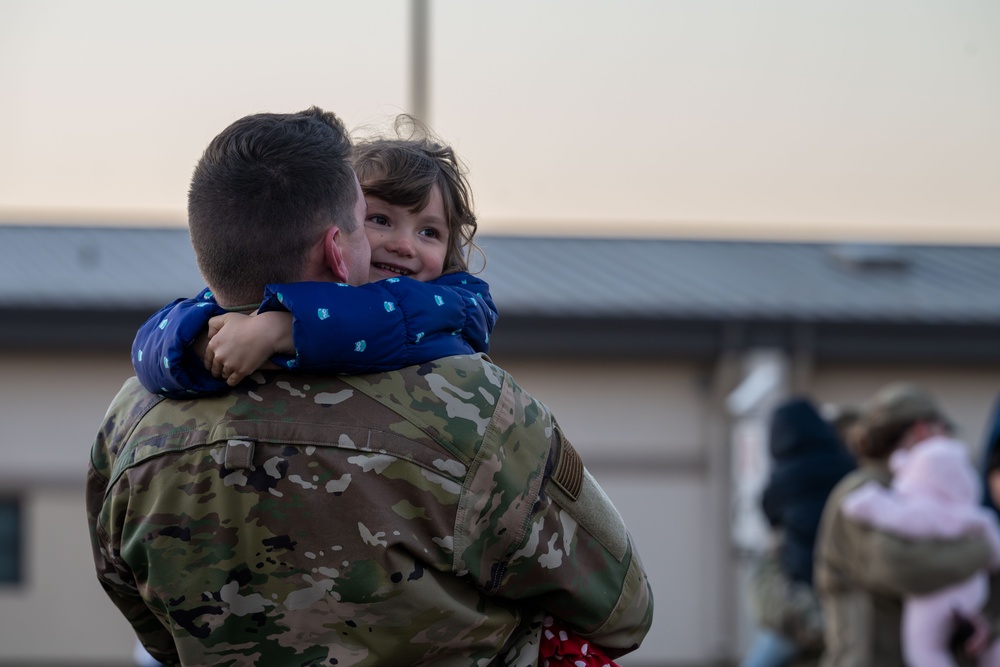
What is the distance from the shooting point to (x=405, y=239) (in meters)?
2.25

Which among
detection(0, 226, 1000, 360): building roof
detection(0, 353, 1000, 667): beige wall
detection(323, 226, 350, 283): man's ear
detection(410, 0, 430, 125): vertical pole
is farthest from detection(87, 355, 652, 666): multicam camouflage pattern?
detection(0, 353, 1000, 667): beige wall

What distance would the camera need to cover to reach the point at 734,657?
11609mm

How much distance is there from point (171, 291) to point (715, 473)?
5.66m

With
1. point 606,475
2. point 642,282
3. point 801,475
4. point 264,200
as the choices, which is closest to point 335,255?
point 264,200

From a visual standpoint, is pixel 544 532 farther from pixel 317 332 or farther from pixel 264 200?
pixel 264 200

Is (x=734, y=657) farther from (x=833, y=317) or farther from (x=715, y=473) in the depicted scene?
(x=833, y=317)

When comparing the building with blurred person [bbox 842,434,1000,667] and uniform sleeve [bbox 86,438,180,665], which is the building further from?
uniform sleeve [bbox 86,438,180,665]

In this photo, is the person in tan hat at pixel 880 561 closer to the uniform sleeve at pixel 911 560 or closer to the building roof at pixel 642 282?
the uniform sleeve at pixel 911 560

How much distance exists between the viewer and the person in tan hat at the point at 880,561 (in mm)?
4801

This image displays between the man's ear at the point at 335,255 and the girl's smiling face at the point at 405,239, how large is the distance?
45 cm

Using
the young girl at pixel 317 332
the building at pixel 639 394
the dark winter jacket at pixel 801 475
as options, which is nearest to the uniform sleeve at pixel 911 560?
the dark winter jacket at pixel 801 475

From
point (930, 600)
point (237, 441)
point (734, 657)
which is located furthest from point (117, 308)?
point (237, 441)

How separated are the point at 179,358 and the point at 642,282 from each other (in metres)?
11.5

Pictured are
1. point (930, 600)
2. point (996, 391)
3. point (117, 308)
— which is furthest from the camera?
point (996, 391)
